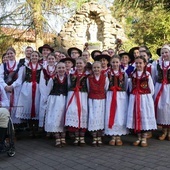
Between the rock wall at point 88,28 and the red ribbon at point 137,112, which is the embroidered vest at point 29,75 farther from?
the rock wall at point 88,28

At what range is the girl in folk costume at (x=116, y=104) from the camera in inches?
226

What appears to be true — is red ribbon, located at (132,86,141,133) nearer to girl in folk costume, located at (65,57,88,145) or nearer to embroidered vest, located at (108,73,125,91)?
embroidered vest, located at (108,73,125,91)

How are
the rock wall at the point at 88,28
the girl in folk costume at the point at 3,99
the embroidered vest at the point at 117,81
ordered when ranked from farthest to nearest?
the rock wall at the point at 88,28
the embroidered vest at the point at 117,81
the girl in folk costume at the point at 3,99

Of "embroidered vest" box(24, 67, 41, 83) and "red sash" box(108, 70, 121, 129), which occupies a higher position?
"embroidered vest" box(24, 67, 41, 83)

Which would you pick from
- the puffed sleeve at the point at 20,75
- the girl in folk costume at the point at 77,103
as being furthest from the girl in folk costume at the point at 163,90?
the puffed sleeve at the point at 20,75

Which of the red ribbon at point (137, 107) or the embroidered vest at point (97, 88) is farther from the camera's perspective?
the embroidered vest at point (97, 88)

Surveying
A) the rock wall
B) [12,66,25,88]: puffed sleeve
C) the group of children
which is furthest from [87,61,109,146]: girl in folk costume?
the rock wall

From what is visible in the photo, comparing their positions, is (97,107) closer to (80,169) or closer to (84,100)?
(84,100)

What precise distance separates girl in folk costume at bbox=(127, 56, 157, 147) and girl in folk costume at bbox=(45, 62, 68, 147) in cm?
127

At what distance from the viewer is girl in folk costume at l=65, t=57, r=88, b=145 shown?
18.6 feet

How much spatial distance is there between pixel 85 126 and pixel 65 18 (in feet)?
34.0

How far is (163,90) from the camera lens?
6113mm

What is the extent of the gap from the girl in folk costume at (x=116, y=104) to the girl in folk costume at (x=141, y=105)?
5.3 inches

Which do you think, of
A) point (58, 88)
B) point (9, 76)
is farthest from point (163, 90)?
point (9, 76)
